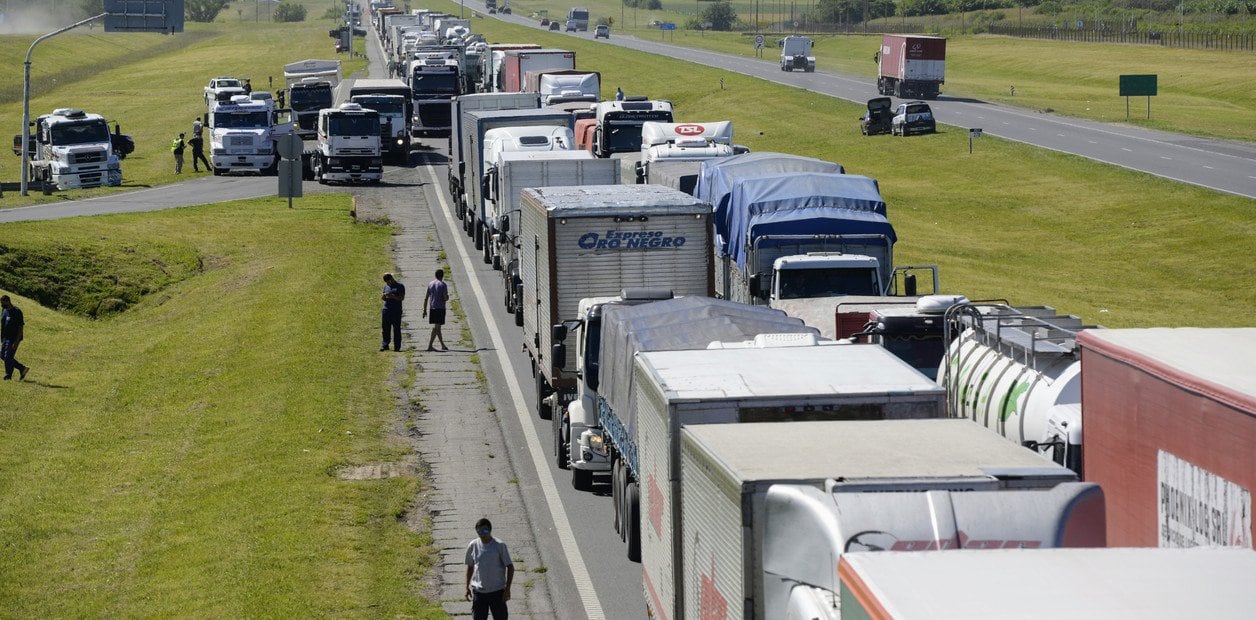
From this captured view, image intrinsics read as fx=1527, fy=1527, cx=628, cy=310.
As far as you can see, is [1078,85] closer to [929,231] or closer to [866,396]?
[929,231]

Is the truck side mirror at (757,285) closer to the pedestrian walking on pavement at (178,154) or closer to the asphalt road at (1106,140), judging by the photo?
the asphalt road at (1106,140)

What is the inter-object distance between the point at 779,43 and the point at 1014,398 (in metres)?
143

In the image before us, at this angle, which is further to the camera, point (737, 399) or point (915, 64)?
point (915, 64)

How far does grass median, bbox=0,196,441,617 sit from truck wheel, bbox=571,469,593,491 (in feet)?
6.74

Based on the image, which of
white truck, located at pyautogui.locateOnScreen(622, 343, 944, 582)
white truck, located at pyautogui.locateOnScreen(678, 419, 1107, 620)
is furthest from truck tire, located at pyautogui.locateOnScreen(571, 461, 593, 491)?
white truck, located at pyautogui.locateOnScreen(678, 419, 1107, 620)

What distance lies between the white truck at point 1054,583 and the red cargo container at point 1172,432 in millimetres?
2411

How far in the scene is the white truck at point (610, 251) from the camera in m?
21.4

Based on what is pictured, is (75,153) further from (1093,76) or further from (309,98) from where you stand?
(1093,76)

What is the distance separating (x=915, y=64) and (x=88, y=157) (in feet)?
160

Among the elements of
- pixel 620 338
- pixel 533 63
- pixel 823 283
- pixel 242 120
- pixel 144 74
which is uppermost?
pixel 533 63

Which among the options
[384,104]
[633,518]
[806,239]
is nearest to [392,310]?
[806,239]

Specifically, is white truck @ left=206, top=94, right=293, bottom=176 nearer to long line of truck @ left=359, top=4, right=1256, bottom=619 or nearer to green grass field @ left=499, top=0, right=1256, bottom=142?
long line of truck @ left=359, top=4, right=1256, bottom=619

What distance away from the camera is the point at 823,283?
2545 centimetres

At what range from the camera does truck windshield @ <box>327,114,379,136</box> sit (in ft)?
180
